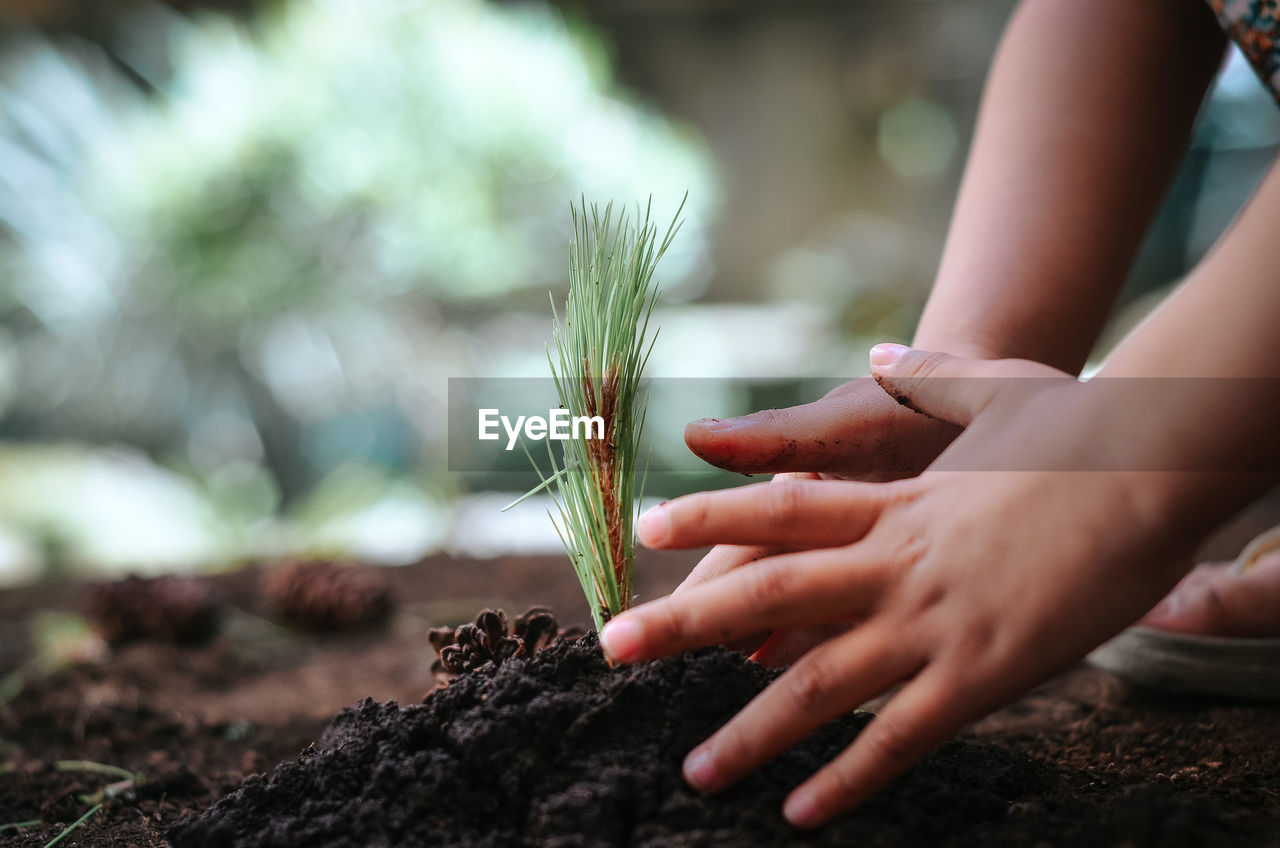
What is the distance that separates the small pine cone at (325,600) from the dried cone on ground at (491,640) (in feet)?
4.09

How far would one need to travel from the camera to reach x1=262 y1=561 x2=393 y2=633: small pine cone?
6.28 feet

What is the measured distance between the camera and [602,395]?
68 cm

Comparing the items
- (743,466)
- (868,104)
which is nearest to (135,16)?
(868,104)

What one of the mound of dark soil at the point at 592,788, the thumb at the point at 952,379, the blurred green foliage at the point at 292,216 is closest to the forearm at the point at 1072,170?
the thumb at the point at 952,379

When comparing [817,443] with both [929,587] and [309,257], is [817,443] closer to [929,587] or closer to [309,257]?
[929,587]

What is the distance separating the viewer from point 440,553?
267 cm

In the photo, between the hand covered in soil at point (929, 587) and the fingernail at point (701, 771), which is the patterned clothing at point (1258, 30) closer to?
the hand covered in soil at point (929, 587)

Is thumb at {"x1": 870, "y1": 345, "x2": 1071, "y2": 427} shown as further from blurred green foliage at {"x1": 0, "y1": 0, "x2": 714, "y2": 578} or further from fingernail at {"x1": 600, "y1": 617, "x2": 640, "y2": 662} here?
blurred green foliage at {"x1": 0, "y1": 0, "x2": 714, "y2": 578}

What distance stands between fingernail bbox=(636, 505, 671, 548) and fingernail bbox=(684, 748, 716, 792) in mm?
145

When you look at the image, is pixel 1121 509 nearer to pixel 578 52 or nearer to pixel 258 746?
pixel 258 746

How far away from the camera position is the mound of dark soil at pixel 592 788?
528mm

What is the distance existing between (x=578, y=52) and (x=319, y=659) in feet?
10.1

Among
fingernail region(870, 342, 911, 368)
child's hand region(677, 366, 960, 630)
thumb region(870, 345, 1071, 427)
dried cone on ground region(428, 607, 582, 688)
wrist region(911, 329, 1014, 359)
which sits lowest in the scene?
dried cone on ground region(428, 607, 582, 688)

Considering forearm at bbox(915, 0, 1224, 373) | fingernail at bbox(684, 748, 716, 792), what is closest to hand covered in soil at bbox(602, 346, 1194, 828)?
fingernail at bbox(684, 748, 716, 792)
